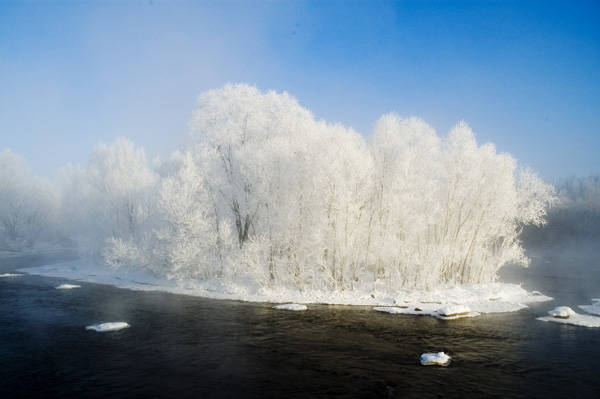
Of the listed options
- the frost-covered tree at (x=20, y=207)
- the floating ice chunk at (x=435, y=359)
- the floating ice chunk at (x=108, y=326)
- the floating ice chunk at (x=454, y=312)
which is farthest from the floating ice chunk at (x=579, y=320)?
the frost-covered tree at (x=20, y=207)

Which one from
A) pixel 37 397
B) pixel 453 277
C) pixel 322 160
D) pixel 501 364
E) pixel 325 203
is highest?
pixel 322 160

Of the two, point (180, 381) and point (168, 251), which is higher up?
point (168, 251)

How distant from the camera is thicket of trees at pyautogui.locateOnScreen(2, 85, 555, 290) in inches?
1324

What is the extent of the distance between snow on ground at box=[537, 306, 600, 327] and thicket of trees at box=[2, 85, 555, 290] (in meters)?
9.16

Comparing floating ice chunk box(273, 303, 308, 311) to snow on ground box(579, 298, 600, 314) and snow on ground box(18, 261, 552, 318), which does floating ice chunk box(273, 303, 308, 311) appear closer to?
snow on ground box(18, 261, 552, 318)

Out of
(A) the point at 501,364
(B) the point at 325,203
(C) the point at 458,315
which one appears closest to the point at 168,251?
(B) the point at 325,203

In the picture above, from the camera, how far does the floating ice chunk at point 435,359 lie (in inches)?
686

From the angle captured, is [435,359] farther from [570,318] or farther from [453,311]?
[570,318]

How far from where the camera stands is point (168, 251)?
38.0 metres

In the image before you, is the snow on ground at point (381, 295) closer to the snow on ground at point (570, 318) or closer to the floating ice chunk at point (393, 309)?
the floating ice chunk at point (393, 309)

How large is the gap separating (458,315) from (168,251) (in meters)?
27.3

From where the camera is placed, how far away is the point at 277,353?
18.9 metres

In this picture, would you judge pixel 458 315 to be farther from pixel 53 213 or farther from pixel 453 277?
pixel 53 213

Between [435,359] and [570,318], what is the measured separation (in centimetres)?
1479
